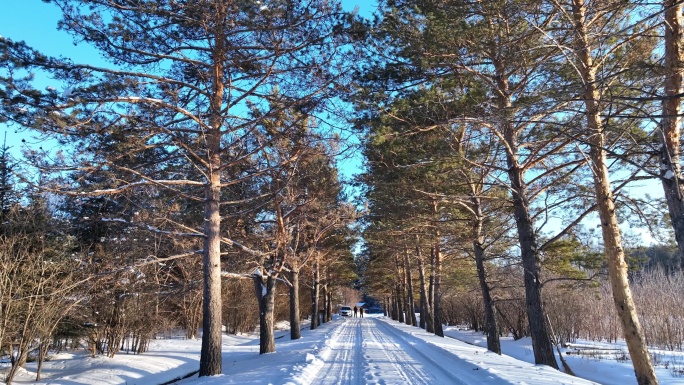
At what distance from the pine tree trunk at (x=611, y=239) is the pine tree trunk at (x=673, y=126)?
1.00 m

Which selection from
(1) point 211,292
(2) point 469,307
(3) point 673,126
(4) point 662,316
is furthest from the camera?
(2) point 469,307

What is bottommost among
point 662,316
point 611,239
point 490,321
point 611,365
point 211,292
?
point 611,365

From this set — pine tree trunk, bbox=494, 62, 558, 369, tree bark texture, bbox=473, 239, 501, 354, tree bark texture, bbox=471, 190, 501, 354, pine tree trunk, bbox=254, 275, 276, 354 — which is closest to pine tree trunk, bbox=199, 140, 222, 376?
pine tree trunk, bbox=254, 275, 276, 354

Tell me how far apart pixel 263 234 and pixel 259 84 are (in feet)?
21.3

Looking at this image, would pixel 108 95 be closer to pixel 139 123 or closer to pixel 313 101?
pixel 139 123

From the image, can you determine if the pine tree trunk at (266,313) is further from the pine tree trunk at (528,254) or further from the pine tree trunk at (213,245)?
the pine tree trunk at (528,254)

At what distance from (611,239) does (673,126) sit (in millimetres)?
2504

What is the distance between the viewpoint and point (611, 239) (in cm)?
791

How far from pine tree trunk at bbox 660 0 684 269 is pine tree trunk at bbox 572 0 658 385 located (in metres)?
1.00

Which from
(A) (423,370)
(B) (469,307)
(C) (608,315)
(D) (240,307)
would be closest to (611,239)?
(A) (423,370)

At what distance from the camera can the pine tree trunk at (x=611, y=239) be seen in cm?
724

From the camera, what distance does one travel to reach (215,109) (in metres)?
10.1

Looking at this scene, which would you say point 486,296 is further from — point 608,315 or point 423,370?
point 608,315

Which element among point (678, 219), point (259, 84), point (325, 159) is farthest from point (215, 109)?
point (678, 219)
